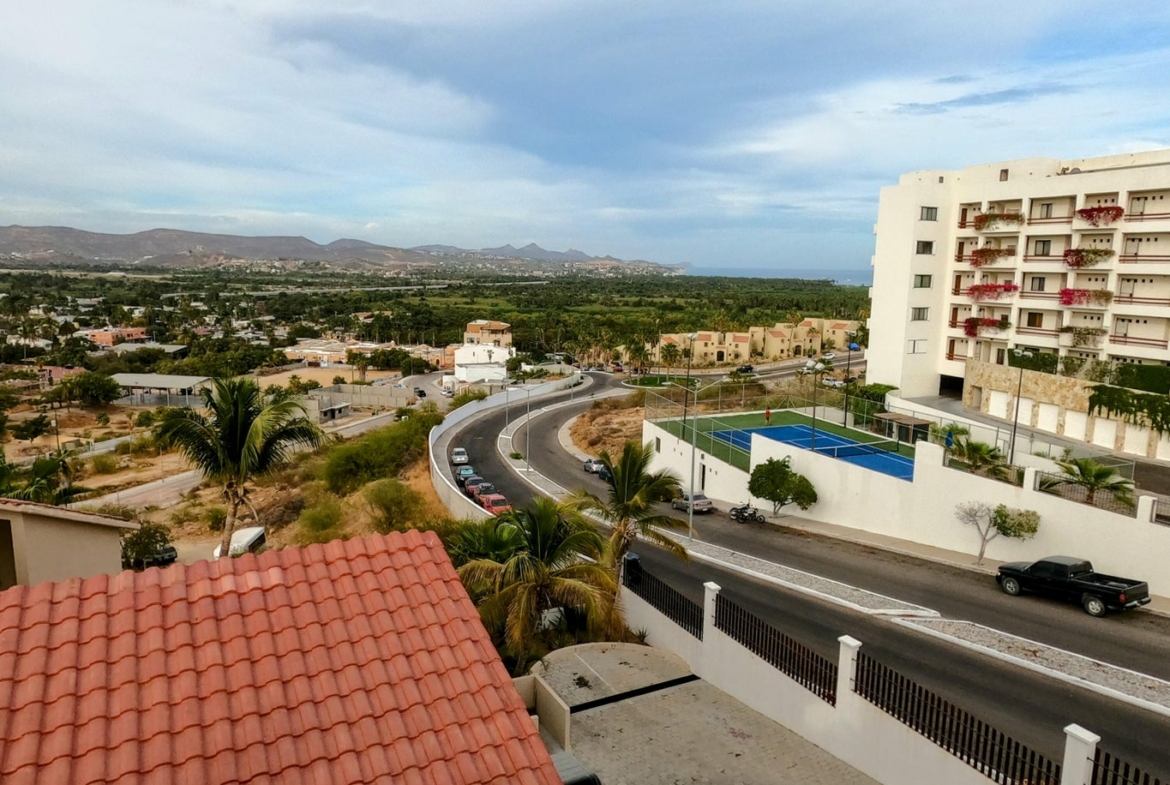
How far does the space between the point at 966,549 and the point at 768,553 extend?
6961mm

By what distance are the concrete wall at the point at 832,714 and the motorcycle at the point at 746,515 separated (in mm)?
16447

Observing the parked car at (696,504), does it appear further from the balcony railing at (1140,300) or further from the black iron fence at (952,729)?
the balcony railing at (1140,300)

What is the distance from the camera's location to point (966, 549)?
26.6m

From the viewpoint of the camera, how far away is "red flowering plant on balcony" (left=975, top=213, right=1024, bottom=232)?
45.4 meters

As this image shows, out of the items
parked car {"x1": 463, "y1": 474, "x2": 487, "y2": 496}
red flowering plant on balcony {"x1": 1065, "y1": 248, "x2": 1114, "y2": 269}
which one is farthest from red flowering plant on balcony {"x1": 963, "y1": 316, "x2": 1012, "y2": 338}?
parked car {"x1": 463, "y1": 474, "x2": 487, "y2": 496}

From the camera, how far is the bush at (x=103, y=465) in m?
56.7

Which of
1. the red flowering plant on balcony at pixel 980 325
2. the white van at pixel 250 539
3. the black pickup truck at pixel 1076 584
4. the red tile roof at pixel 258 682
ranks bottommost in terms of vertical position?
the white van at pixel 250 539

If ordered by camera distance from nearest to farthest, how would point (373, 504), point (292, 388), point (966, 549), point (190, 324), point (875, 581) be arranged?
point (875, 581) → point (966, 549) → point (373, 504) → point (292, 388) → point (190, 324)

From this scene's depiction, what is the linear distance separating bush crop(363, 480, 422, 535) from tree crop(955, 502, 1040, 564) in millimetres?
22093

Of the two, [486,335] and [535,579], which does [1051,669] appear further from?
[486,335]

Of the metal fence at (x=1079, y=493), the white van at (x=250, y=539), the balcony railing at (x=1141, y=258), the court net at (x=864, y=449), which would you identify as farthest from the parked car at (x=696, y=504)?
the balcony railing at (x=1141, y=258)

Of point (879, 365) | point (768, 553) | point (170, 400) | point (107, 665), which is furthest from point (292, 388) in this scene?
point (107, 665)

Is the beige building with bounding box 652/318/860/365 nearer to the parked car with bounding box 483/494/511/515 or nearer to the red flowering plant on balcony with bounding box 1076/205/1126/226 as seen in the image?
the red flowering plant on balcony with bounding box 1076/205/1126/226

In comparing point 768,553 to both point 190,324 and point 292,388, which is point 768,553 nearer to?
point 292,388
